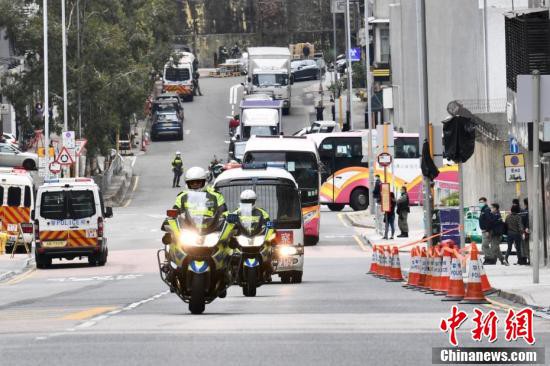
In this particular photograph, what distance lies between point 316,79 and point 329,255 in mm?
83970

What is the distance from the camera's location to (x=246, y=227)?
2841 centimetres

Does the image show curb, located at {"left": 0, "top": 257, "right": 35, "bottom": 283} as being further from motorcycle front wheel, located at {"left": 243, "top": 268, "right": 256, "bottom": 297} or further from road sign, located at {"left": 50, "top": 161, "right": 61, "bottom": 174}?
motorcycle front wheel, located at {"left": 243, "top": 268, "right": 256, "bottom": 297}

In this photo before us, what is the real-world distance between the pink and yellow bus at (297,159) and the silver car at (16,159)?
23.2 meters

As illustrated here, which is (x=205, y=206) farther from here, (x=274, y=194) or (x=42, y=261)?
(x=42, y=261)

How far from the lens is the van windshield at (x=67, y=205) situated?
43.9 m

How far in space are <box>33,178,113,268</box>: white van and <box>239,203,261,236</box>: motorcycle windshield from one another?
51.2ft

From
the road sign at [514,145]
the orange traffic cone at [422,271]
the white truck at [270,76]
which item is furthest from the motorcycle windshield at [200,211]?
the white truck at [270,76]

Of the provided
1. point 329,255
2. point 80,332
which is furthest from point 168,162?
point 80,332

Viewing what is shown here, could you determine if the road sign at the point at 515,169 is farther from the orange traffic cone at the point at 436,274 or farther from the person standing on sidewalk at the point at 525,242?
the orange traffic cone at the point at 436,274

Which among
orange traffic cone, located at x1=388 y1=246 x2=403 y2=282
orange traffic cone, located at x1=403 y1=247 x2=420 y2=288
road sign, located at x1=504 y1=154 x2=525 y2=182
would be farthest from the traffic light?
orange traffic cone, located at x1=403 y1=247 x2=420 y2=288

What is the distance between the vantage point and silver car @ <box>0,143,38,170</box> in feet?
253

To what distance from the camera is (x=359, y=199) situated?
69.6m

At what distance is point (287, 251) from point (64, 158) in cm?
2444

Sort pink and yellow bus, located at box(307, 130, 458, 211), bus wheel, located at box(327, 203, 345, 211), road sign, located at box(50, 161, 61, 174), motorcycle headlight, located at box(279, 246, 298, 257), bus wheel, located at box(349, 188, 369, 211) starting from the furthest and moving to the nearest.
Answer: bus wheel, located at box(327, 203, 345, 211) < bus wheel, located at box(349, 188, 369, 211) < pink and yellow bus, located at box(307, 130, 458, 211) < road sign, located at box(50, 161, 61, 174) < motorcycle headlight, located at box(279, 246, 298, 257)
